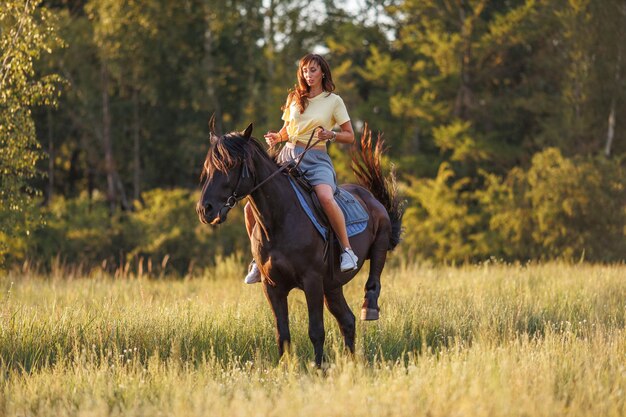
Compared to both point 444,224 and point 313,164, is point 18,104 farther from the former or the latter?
point 444,224

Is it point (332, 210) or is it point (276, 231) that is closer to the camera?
point (276, 231)

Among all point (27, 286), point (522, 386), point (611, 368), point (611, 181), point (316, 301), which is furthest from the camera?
point (611, 181)

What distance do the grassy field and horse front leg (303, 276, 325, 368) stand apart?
0.22 meters

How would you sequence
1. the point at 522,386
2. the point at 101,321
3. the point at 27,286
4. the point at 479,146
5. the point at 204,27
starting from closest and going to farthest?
1. the point at 522,386
2. the point at 101,321
3. the point at 27,286
4. the point at 479,146
5. the point at 204,27

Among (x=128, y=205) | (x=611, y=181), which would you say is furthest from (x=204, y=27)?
(x=611, y=181)

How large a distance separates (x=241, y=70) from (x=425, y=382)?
29027 millimetres

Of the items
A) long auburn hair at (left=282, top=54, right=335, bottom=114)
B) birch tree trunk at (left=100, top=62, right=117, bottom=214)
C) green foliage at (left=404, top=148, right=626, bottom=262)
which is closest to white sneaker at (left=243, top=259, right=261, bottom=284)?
long auburn hair at (left=282, top=54, right=335, bottom=114)

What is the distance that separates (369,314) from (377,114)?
81.3 feet

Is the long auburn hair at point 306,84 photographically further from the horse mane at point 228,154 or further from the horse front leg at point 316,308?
the horse front leg at point 316,308

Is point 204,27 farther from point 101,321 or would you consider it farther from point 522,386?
point 522,386

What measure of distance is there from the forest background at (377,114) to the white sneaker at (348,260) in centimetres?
1257

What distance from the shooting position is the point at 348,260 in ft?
25.1

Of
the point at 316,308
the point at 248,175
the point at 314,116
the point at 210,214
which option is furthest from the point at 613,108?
the point at 210,214

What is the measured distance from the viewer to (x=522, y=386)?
6180mm
